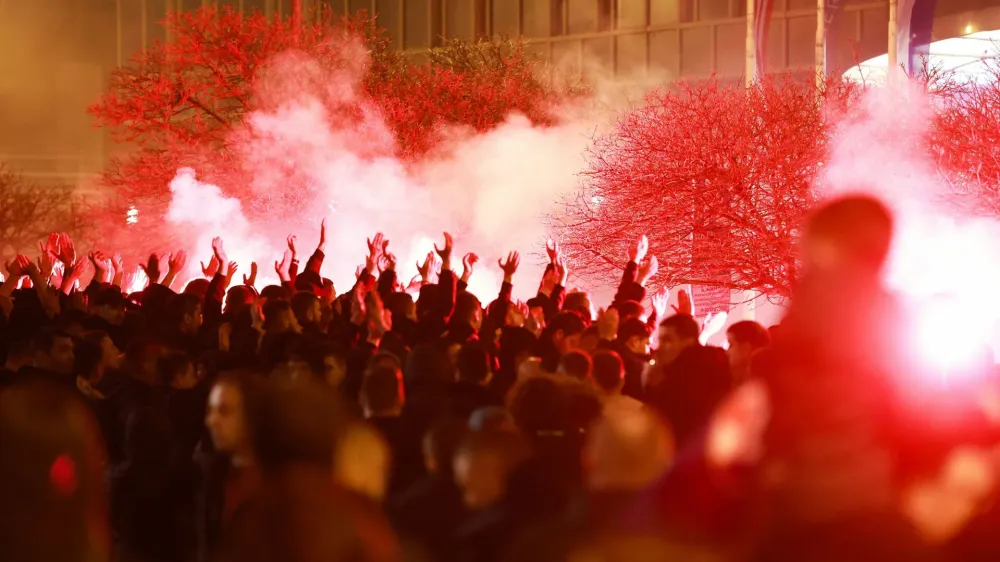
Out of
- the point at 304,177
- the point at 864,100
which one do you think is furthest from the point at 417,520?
the point at 304,177

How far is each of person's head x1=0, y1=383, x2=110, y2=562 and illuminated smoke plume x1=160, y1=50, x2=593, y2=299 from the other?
17029 millimetres

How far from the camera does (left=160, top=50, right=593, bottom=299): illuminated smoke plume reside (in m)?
20.9

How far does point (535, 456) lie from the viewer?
14.5ft

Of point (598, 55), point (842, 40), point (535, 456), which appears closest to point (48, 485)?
point (535, 456)

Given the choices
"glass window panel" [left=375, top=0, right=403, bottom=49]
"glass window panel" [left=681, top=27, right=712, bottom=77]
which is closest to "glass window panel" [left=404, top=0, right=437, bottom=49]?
"glass window panel" [left=375, top=0, right=403, bottom=49]

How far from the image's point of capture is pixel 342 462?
3137 millimetres

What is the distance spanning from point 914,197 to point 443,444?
29.8 ft

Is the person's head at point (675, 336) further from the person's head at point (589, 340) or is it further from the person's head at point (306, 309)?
the person's head at point (306, 309)

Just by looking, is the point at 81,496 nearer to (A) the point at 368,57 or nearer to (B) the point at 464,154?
(B) the point at 464,154

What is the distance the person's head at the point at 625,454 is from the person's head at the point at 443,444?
39.3 inches

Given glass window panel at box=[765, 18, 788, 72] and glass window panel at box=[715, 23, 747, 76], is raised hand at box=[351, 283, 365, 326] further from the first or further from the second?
glass window panel at box=[715, 23, 747, 76]

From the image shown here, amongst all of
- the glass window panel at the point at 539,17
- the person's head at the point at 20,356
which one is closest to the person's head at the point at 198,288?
the person's head at the point at 20,356

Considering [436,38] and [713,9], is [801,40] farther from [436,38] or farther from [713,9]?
[436,38]

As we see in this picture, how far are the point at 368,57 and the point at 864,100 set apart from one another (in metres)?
12.0
